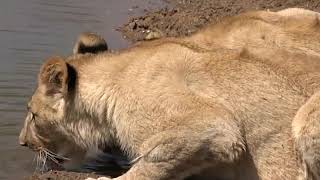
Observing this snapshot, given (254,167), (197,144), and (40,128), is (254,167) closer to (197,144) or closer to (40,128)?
(197,144)

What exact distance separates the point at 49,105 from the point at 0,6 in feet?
24.5

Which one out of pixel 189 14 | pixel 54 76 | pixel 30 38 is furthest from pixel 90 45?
pixel 189 14

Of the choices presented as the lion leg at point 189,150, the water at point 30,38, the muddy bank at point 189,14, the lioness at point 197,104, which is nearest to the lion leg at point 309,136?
the lioness at point 197,104

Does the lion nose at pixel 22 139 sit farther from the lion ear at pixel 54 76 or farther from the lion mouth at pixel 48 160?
the lion ear at pixel 54 76

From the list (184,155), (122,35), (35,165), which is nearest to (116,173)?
(35,165)

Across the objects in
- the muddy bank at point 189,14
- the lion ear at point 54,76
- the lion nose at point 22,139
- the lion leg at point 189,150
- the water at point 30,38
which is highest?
the lion ear at point 54,76

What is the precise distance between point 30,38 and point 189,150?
20.0ft

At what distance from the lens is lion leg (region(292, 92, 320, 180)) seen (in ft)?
20.0

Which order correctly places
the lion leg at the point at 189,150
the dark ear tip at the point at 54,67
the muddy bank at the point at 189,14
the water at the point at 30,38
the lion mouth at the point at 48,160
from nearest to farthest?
1. the lion leg at the point at 189,150
2. the dark ear tip at the point at 54,67
3. the lion mouth at the point at 48,160
4. the water at the point at 30,38
5. the muddy bank at the point at 189,14

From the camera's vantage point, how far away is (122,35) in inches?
541

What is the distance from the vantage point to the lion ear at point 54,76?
22.8 ft

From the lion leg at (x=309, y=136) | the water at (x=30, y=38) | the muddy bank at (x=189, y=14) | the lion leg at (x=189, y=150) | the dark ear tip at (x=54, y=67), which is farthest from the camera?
the muddy bank at (x=189, y=14)

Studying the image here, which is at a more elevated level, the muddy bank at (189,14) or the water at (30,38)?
the water at (30,38)

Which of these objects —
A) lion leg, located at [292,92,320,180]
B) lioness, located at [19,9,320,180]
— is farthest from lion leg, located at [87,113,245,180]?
lion leg, located at [292,92,320,180]
